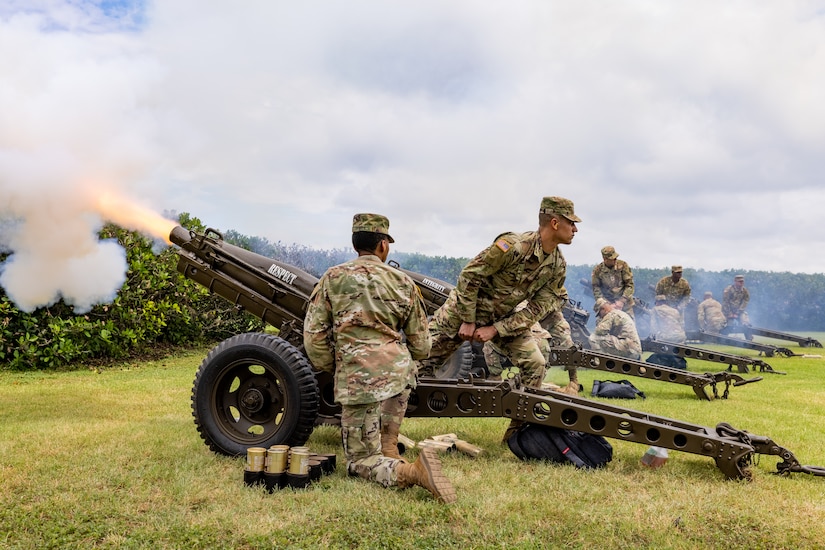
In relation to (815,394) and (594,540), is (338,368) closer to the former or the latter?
(594,540)

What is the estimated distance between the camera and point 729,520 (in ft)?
12.6

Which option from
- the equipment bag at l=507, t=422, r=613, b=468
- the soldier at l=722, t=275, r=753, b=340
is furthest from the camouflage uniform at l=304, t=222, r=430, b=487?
the soldier at l=722, t=275, r=753, b=340

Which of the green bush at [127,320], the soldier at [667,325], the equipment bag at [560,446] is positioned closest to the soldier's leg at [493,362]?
the equipment bag at [560,446]

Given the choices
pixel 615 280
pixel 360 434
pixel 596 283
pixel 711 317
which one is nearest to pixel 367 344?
pixel 360 434

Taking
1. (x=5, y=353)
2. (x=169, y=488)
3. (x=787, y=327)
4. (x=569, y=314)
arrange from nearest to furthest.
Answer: (x=169, y=488) < (x=5, y=353) < (x=569, y=314) < (x=787, y=327)

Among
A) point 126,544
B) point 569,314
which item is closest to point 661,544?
point 126,544

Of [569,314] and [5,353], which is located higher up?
[569,314]

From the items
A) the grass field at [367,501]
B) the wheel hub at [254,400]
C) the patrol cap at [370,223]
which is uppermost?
the patrol cap at [370,223]

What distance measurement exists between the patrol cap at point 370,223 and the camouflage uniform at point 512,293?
1447 millimetres

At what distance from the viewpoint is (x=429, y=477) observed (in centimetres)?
403

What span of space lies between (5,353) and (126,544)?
25.9 feet

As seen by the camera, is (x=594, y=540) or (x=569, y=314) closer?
(x=594, y=540)

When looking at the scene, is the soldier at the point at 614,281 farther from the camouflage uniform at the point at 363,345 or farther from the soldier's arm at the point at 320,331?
the soldier's arm at the point at 320,331

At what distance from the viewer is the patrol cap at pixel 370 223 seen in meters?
4.80
